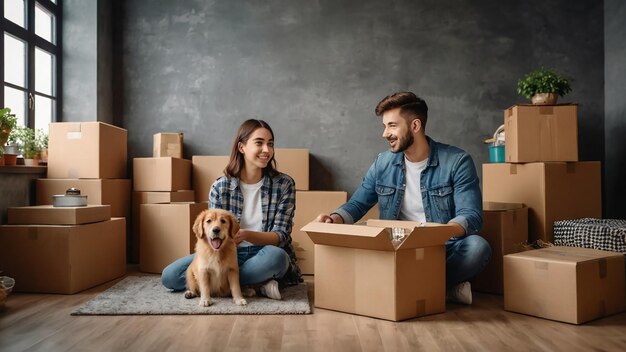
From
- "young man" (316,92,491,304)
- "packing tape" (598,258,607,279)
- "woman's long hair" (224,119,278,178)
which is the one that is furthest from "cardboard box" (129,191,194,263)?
"packing tape" (598,258,607,279)

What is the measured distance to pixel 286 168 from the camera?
402cm

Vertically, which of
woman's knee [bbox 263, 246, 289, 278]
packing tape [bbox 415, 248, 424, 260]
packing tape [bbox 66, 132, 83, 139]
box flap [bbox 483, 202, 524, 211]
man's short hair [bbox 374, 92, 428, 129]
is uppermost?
man's short hair [bbox 374, 92, 428, 129]

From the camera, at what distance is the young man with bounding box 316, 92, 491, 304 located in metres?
2.62

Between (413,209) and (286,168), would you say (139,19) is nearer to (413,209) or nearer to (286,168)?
(286,168)

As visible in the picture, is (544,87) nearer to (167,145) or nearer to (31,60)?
(167,145)

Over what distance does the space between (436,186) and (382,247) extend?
0.67 metres

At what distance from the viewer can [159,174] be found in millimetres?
3846

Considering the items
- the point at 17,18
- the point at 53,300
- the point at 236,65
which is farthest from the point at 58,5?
the point at 53,300

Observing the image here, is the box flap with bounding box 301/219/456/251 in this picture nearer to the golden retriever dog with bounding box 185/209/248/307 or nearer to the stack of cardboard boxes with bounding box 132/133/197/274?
the golden retriever dog with bounding box 185/209/248/307

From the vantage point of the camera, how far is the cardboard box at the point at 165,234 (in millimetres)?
3477

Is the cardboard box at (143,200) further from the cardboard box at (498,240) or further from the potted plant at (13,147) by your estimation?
the cardboard box at (498,240)

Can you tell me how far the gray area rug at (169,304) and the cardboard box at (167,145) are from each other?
1.42 m

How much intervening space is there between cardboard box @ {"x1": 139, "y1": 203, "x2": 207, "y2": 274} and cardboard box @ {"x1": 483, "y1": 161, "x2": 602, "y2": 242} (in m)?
2.15

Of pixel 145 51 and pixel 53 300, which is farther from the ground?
pixel 145 51
